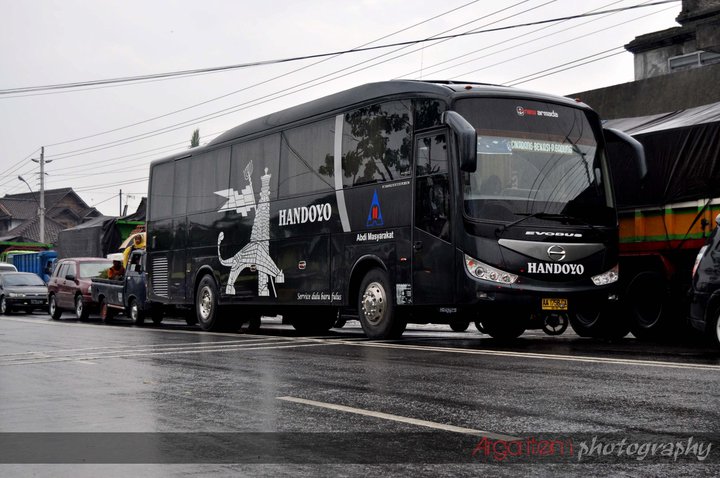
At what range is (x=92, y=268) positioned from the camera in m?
31.0

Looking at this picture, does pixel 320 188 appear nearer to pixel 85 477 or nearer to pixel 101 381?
pixel 101 381

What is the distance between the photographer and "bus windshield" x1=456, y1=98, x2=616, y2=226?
559 inches

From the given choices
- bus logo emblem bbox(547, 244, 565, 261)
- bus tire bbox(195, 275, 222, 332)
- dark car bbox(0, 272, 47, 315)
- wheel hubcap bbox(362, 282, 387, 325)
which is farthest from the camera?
dark car bbox(0, 272, 47, 315)

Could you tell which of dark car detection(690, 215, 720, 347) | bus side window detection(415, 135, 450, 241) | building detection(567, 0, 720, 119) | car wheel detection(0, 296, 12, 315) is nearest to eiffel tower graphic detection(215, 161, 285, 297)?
bus side window detection(415, 135, 450, 241)

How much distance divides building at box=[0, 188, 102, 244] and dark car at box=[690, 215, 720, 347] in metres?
87.1

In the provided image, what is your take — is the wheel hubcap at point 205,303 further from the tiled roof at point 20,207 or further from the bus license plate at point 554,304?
the tiled roof at point 20,207

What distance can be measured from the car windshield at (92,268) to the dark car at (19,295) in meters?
5.97

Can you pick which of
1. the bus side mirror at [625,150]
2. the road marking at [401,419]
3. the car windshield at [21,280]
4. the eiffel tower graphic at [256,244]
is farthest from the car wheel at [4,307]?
the road marking at [401,419]

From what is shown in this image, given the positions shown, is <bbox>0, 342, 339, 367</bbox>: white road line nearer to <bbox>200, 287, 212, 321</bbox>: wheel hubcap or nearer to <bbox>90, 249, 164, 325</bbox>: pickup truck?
<bbox>200, 287, 212, 321</bbox>: wheel hubcap

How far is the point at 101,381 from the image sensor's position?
10375mm

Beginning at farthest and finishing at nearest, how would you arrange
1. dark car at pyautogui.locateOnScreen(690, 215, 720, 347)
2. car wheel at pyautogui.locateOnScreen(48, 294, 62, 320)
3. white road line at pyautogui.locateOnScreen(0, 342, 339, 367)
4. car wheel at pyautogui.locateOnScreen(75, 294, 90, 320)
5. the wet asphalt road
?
car wheel at pyautogui.locateOnScreen(48, 294, 62, 320) → car wheel at pyautogui.locateOnScreen(75, 294, 90, 320) → white road line at pyautogui.locateOnScreen(0, 342, 339, 367) → dark car at pyautogui.locateOnScreen(690, 215, 720, 347) → the wet asphalt road

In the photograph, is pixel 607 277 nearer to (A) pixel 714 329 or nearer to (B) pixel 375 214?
(A) pixel 714 329

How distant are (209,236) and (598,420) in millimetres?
15285

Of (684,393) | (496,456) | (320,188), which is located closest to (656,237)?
(320,188)
